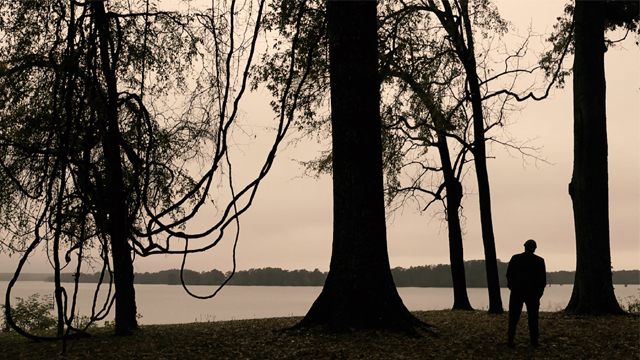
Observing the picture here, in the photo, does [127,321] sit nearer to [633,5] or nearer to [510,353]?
[510,353]

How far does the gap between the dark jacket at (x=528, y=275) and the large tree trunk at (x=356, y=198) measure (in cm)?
175

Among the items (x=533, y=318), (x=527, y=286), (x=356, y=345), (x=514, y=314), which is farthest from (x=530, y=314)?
(x=356, y=345)

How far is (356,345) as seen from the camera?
25.2 feet

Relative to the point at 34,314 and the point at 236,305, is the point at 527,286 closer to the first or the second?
the point at 34,314

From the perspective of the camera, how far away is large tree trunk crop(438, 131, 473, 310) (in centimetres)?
1750

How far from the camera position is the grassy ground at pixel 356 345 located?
766 centimetres

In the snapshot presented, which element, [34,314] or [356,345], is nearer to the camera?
[356,345]

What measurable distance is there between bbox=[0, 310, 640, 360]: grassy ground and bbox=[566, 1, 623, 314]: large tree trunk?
1963 mm

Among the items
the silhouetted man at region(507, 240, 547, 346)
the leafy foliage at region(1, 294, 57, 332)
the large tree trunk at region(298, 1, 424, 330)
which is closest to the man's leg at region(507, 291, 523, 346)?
the silhouetted man at region(507, 240, 547, 346)

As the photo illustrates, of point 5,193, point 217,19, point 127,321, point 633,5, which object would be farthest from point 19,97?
point 633,5

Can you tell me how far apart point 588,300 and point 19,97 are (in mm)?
13239

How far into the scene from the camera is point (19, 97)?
11.0m

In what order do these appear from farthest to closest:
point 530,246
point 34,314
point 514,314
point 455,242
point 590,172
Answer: point 34,314 < point 455,242 < point 590,172 < point 530,246 < point 514,314

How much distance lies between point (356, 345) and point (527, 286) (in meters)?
3.12
